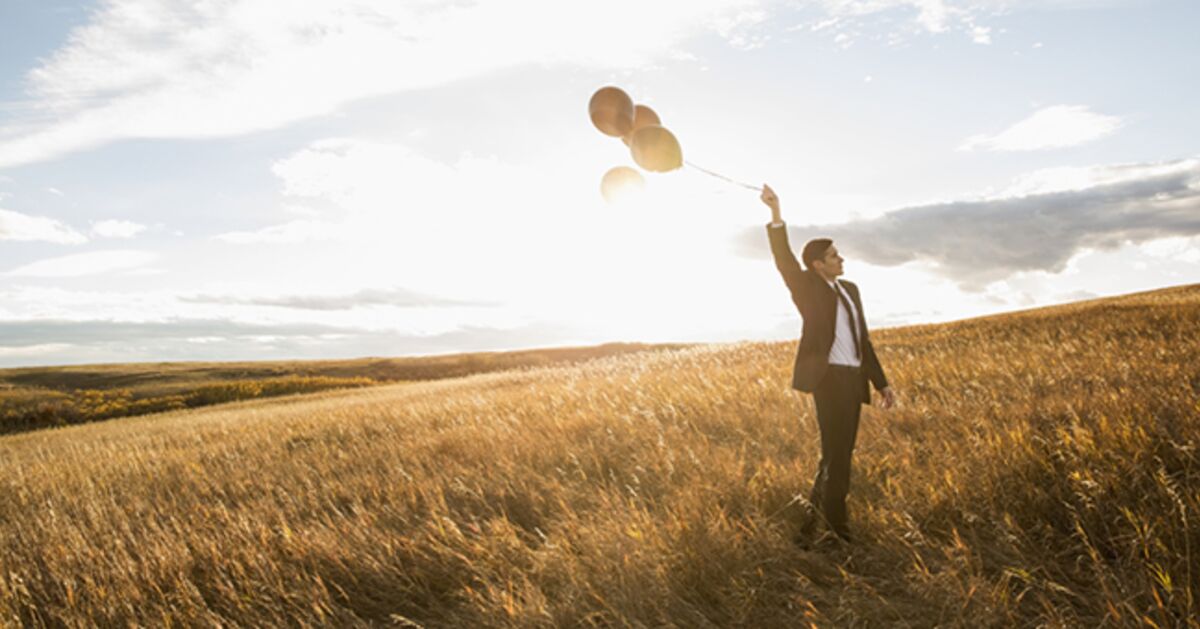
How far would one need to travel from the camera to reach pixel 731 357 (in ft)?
56.9

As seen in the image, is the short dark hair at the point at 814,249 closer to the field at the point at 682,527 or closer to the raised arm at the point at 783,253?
the raised arm at the point at 783,253

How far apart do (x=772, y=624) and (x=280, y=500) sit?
5.33m

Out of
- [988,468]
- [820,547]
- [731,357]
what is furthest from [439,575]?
[731,357]

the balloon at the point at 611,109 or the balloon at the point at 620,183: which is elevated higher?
the balloon at the point at 611,109

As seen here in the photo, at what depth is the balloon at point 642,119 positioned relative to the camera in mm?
5152

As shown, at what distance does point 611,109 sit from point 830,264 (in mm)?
2110

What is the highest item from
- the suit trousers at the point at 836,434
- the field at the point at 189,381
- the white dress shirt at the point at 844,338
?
the white dress shirt at the point at 844,338

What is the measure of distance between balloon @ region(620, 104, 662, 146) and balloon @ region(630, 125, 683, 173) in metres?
0.46

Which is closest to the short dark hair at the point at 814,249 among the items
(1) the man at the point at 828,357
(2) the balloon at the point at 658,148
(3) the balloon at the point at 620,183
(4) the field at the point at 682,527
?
(1) the man at the point at 828,357

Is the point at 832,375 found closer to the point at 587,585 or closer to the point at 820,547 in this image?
the point at 820,547

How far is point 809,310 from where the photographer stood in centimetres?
395

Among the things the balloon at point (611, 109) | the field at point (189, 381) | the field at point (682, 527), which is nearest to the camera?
the field at point (682, 527)

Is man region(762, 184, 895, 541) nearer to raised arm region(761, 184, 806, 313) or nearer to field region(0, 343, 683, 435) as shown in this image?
raised arm region(761, 184, 806, 313)

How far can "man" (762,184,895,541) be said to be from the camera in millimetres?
3809
